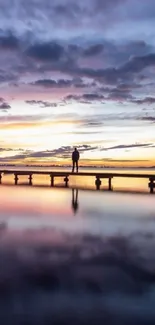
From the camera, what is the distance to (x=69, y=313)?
5.30m

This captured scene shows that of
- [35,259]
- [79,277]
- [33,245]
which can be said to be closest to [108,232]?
[33,245]

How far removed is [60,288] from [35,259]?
6.11 ft

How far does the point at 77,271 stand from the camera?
283 inches

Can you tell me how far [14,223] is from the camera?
13062 mm

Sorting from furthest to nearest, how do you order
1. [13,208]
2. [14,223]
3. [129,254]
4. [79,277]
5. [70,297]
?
1. [13,208]
2. [14,223]
3. [129,254]
4. [79,277]
5. [70,297]

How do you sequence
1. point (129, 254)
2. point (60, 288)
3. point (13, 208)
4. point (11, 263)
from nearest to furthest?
point (60, 288), point (11, 263), point (129, 254), point (13, 208)

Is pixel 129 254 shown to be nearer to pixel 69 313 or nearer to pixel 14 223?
pixel 69 313

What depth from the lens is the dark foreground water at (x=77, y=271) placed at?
5.32 meters

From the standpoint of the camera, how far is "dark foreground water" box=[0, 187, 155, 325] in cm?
532

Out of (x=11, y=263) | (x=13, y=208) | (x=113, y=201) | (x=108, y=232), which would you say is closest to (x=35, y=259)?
(x=11, y=263)

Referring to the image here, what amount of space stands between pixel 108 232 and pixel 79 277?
4.72m

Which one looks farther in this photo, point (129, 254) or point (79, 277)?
point (129, 254)

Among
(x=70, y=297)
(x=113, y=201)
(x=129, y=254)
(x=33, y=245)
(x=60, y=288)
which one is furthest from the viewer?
(x=113, y=201)

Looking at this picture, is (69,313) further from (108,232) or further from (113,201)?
(113,201)
